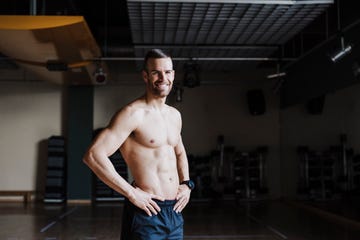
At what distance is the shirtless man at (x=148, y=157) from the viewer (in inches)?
76.9

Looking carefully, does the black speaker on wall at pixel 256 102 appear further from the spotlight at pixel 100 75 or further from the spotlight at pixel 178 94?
the spotlight at pixel 100 75

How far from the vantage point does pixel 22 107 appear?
10508 millimetres

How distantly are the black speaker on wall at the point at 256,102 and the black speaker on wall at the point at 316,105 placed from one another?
3.30 feet

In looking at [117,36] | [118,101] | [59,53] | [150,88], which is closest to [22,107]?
[118,101]

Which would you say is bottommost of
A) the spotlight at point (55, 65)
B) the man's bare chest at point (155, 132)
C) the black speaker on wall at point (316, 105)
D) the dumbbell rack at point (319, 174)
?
the dumbbell rack at point (319, 174)

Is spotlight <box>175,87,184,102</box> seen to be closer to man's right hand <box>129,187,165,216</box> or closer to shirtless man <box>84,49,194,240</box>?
shirtless man <box>84,49,194,240</box>

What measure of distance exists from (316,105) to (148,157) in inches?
337

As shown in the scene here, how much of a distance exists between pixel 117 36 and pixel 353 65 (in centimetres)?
489

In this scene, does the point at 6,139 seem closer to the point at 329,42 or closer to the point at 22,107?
the point at 22,107

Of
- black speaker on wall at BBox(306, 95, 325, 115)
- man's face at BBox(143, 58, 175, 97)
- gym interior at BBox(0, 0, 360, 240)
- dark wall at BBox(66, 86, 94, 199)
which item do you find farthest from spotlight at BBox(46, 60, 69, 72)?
man's face at BBox(143, 58, 175, 97)

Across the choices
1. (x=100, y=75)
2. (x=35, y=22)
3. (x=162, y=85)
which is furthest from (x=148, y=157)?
(x=100, y=75)

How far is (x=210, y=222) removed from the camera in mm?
6914

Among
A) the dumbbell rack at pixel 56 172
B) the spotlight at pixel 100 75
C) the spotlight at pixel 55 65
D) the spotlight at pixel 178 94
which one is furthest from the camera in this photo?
the dumbbell rack at pixel 56 172

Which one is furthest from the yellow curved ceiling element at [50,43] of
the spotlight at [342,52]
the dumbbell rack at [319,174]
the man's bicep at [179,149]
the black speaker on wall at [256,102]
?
the dumbbell rack at [319,174]
